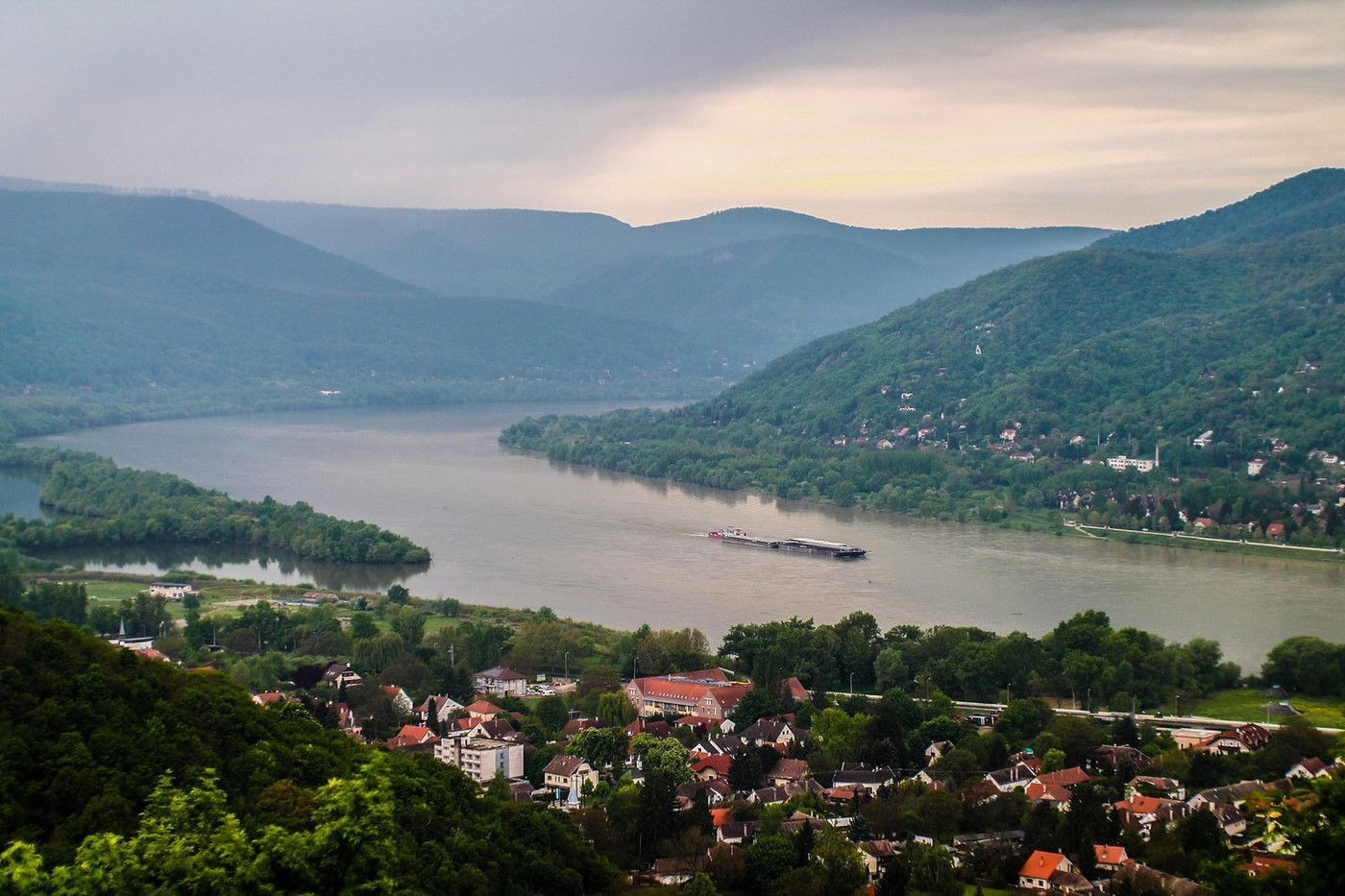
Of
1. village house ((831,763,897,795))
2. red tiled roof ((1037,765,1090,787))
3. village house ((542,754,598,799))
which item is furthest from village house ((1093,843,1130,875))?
village house ((542,754,598,799))

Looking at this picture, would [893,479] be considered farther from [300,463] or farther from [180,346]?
[180,346]

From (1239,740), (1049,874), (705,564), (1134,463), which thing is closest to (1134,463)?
(1134,463)

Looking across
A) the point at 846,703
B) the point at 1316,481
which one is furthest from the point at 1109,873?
the point at 1316,481

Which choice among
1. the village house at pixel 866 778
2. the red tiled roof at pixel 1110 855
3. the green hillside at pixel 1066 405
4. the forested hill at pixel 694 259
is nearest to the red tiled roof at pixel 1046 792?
the village house at pixel 866 778

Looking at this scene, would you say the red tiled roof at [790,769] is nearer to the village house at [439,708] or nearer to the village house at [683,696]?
the village house at [683,696]

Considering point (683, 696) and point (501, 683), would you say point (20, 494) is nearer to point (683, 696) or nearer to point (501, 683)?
point (501, 683)
